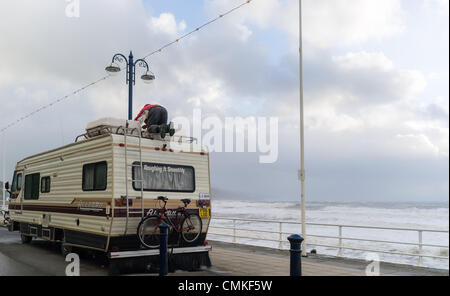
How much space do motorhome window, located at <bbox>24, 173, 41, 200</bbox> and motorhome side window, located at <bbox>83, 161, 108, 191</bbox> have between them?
3.78 metres

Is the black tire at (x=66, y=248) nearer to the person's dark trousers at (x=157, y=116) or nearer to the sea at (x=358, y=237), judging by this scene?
the person's dark trousers at (x=157, y=116)

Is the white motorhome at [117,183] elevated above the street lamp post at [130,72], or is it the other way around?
the street lamp post at [130,72]

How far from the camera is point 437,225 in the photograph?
38188 millimetres

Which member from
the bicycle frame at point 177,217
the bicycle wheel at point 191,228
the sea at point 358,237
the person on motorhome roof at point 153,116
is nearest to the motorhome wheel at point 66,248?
the bicycle frame at point 177,217

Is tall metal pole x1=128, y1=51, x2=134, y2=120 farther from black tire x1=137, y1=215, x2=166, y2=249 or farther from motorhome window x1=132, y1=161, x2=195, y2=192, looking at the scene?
black tire x1=137, y1=215, x2=166, y2=249

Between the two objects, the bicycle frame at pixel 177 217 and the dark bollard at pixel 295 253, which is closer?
the dark bollard at pixel 295 253

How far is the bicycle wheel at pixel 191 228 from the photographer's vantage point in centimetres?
950

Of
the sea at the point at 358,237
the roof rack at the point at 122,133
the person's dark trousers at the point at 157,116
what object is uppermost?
the person's dark trousers at the point at 157,116

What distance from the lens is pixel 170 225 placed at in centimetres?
925

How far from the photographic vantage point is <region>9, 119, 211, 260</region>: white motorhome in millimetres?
8711
